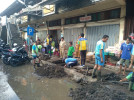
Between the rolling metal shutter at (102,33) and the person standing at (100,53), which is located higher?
the rolling metal shutter at (102,33)

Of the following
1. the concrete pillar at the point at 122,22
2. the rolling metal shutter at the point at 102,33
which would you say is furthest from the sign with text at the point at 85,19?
the concrete pillar at the point at 122,22

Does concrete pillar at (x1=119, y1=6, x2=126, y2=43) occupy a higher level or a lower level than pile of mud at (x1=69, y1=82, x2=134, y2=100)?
higher

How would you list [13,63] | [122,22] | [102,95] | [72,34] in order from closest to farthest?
[102,95] < [122,22] < [13,63] < [72,34]

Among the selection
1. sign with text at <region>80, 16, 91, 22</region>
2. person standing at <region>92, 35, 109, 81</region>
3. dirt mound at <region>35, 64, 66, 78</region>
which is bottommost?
dirt mound at <region>35, 64, 66, 78</region>

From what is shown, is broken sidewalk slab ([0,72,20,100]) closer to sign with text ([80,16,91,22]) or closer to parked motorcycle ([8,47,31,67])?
parked motorcycle ([8,47,31,67])

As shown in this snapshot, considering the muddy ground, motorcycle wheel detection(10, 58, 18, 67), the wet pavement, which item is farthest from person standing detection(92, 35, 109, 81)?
motorcycle wheel detection(10, 58, 18, 67)

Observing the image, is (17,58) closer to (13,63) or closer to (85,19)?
(13,63)

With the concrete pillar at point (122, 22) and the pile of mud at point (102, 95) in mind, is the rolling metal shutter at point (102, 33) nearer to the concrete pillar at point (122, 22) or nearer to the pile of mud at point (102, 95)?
the concrete pillar at point (122, 22)

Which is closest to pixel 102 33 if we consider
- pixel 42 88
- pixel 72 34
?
pixel 72 34

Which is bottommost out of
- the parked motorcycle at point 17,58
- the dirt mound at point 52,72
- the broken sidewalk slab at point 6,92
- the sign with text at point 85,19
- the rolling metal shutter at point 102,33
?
the broken sidewalk slab at point 6,92

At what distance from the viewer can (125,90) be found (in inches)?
133

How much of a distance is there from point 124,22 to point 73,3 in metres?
3.52

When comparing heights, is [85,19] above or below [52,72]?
above

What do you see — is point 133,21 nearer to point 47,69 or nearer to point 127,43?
point 127,43
